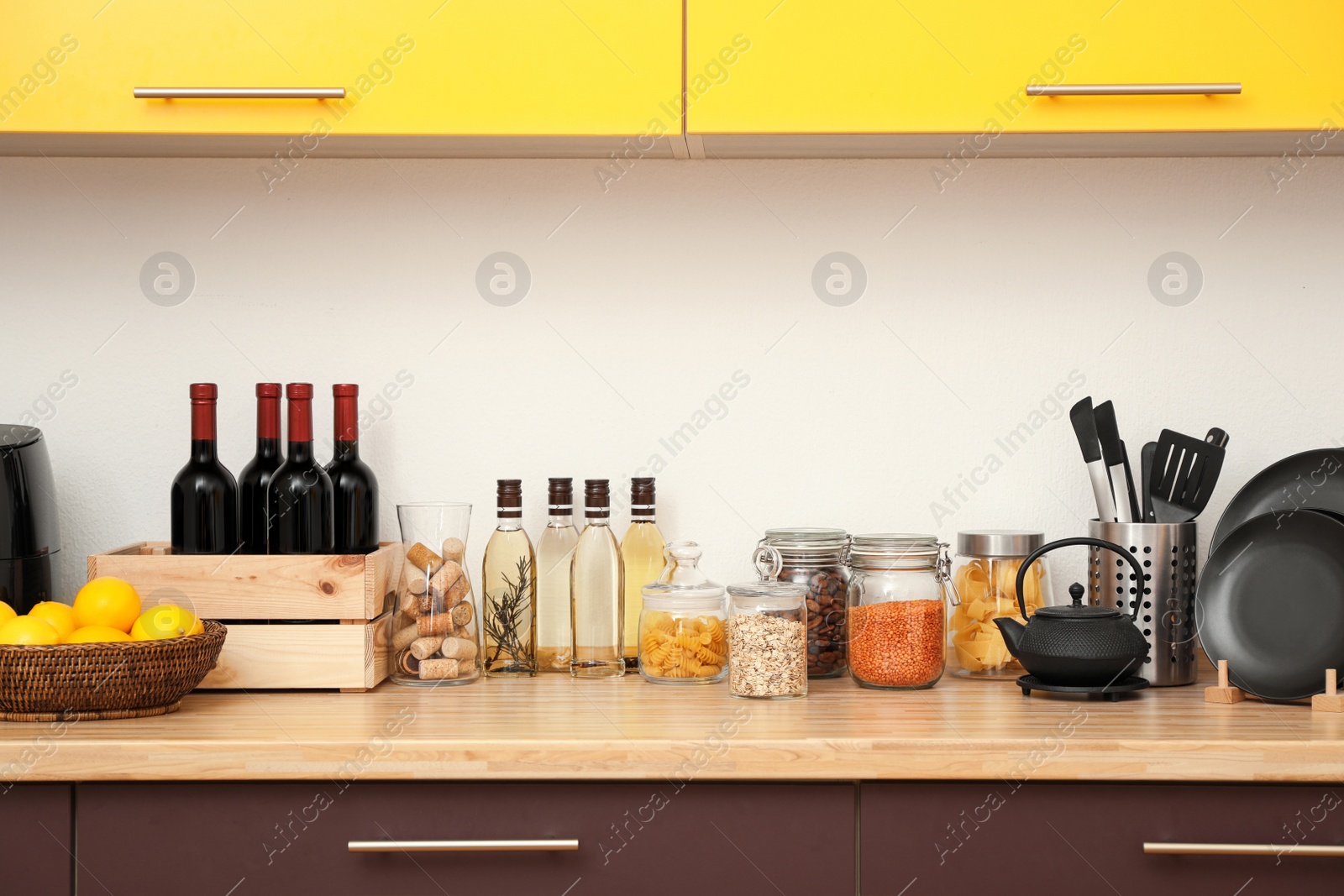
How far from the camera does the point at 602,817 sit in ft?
3.64

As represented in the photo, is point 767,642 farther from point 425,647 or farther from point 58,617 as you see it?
point 58,617

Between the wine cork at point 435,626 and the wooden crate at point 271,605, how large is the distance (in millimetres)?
76

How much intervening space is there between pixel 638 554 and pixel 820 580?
0.86ft

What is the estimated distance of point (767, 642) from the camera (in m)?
1.33

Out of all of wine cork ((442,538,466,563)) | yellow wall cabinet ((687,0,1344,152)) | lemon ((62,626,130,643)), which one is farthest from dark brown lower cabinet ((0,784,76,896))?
yellow wall cabinet ((687,0,1344,152))

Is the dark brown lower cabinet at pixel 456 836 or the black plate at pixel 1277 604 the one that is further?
the black plate at pixel 1277 604

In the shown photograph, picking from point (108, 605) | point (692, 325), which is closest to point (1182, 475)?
point (692, 325)

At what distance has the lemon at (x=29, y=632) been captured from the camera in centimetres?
121

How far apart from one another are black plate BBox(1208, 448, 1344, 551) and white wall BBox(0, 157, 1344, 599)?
151 millimetres

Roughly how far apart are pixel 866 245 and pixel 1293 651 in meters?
0.80

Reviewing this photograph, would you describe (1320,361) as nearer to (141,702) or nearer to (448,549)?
(448,549)

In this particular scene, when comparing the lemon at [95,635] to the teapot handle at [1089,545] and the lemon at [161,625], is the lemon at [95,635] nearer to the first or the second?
the lemon at [161,625]

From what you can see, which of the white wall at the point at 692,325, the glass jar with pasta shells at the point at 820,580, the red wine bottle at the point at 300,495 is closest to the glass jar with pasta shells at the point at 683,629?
the glass jar with pasta shells at the point at 820,580

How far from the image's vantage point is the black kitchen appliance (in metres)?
1.39
